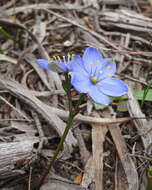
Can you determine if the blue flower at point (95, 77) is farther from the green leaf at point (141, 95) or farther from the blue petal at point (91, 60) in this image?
the green leaf at point (141, 95)

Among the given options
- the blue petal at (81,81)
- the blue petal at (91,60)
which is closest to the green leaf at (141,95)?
the blue petal at (91,60)

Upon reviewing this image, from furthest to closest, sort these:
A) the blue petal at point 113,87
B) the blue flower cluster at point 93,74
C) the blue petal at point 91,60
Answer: the blue petal at point 91,60 → the blue petal at point 113,87 → the blue flower cluster at point 93,74

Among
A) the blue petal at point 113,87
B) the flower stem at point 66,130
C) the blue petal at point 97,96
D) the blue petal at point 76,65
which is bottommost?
the flower stem at point 66,130

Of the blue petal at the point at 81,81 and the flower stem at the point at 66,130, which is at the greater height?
the blue petal at the point at 81,81

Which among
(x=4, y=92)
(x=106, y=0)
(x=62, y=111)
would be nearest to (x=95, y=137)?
(x=62, y=111)

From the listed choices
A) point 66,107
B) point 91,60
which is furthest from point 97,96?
point 66,107

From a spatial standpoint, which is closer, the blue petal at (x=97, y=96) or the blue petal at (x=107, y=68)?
the blue petal at (x=97, y=96)

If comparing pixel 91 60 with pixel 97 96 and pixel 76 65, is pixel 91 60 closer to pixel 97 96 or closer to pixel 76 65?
pixel 76 65

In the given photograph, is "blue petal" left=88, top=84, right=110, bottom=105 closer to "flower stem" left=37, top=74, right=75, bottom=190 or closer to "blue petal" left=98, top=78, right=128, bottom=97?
"blue petal" left=98, top=78, right=128, bottom=97
